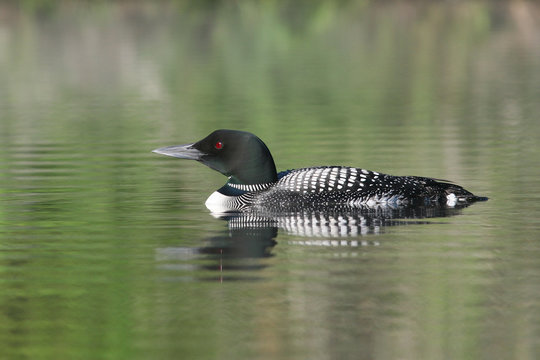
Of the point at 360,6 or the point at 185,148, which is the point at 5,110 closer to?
the point at 185,148

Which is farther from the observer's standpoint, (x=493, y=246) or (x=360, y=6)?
(x=360, y=6)

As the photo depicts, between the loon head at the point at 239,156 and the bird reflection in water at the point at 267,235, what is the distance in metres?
0.33

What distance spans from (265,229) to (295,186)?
715 millimetres

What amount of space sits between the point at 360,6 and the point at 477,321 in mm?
49523

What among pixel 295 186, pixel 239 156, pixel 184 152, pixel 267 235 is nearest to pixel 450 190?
pixel 295 186

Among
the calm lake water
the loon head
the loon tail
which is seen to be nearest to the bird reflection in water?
the calm lake water

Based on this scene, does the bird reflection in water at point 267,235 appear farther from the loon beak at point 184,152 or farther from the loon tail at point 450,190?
the loon beak at point 184,152

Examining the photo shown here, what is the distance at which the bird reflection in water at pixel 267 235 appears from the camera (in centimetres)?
798

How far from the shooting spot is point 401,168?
12.5 metres

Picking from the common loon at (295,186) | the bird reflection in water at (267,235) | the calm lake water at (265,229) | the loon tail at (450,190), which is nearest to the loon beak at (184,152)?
the common loon at (295,186)

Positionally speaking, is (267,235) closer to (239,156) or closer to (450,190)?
(239,156)

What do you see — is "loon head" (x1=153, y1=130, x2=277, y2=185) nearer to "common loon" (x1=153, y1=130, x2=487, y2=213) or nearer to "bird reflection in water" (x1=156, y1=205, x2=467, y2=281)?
"common loon" (x1=153, y1=130, x2=487, y2=213)

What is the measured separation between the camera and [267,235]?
911 centimetres

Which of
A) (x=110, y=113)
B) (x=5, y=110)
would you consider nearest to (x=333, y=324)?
(x=110, y=113)
